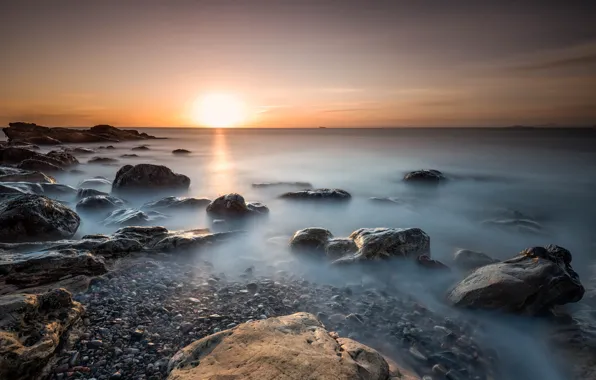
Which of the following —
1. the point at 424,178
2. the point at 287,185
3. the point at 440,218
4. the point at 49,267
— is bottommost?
the point at 440,218

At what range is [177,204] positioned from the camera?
→ 35.7 ft

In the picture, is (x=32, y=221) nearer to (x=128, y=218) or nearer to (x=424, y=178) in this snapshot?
(x=128, y=218)

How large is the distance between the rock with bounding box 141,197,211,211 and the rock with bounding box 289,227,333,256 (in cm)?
470

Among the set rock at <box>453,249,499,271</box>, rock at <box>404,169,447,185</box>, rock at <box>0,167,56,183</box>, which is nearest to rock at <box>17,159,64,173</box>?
rock at <box>0,167,56,183</box>

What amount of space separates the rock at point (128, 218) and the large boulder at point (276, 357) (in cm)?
657

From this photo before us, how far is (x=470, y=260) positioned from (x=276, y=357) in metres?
5.54

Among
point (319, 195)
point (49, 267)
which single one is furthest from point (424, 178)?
point (49, 267)

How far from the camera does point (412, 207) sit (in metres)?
12.9

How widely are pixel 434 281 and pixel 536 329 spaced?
1.66 metres

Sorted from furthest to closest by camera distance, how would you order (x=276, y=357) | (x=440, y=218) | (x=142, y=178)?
1. (x=142, y=178)
2. (x=440, y=218)
3. (x=276, y=357)

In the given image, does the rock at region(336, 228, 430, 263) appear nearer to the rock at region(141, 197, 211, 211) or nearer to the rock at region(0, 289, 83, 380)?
the rock at region(0, 289, 83, 380)

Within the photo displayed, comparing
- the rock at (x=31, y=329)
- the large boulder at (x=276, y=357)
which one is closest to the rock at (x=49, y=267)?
the rock at (x=31, y=329)

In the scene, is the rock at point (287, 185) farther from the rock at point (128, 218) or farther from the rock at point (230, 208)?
the rock at point (128, 218)

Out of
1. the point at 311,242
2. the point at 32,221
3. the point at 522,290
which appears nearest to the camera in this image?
the point at 522,290
